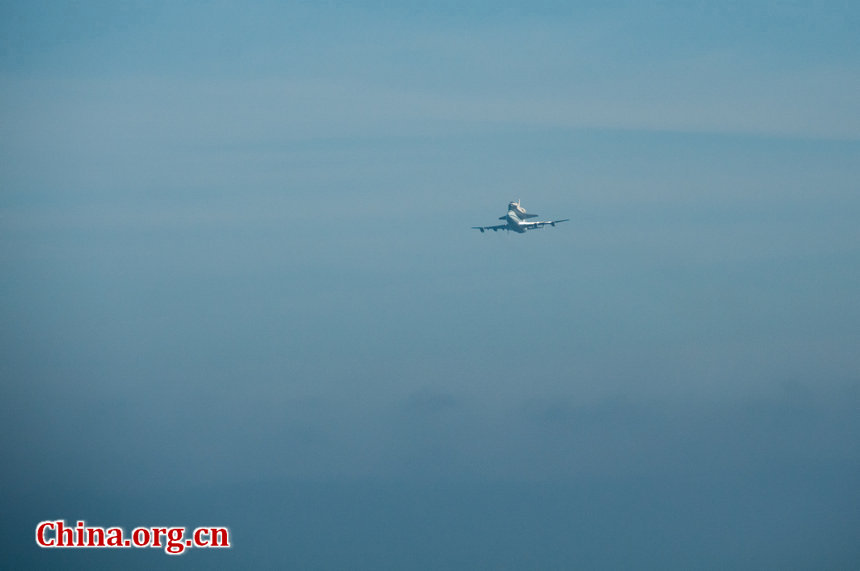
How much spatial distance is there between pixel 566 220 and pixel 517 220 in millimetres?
6871

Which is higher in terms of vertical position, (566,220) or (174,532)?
(566,220)

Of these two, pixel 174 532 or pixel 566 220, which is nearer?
pixel 174 532

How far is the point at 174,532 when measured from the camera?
3419cm

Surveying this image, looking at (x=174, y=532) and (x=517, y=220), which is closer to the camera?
(x=174, y=532)

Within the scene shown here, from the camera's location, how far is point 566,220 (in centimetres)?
4900

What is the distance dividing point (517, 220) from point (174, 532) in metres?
53.8

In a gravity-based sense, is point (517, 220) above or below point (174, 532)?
above

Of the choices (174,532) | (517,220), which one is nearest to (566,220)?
(517,220)

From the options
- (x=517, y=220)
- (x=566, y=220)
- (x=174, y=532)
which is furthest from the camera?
(x=517, y=220)

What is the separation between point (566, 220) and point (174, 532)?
5694 cm

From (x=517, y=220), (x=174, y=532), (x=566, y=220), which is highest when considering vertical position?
(x=517, y=220)

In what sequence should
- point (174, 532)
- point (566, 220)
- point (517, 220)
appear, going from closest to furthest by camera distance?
point (174, 532) < point (566, 220) < point (517, 220)

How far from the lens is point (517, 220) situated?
5225cm

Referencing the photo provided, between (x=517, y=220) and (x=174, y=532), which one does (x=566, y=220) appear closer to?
(x=517, y=220)
